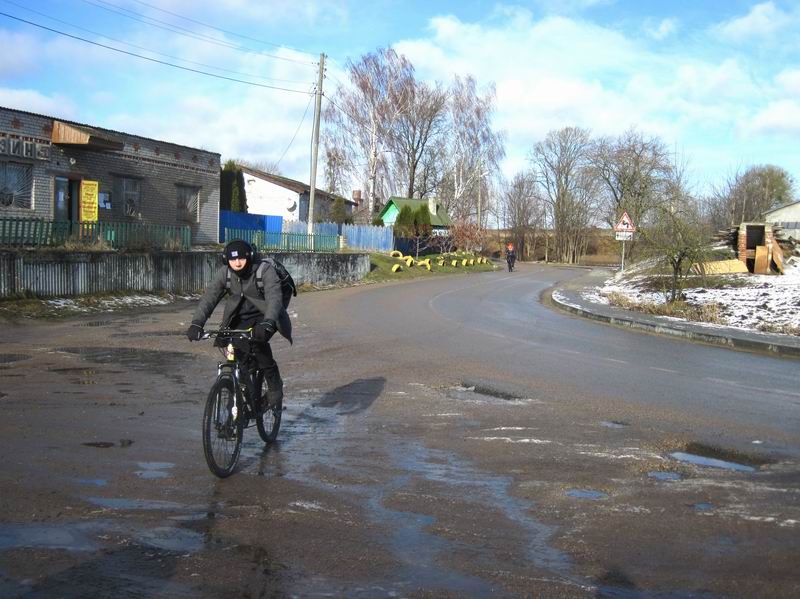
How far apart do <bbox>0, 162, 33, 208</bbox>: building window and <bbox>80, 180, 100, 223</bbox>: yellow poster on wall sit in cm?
174

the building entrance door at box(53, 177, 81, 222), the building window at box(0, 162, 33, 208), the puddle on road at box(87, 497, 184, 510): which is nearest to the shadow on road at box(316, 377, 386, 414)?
the puddle on road at box(87, 497, 184, 510)

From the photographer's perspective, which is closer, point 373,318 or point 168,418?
point 168,418

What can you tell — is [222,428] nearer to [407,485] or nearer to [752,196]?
[407,485]

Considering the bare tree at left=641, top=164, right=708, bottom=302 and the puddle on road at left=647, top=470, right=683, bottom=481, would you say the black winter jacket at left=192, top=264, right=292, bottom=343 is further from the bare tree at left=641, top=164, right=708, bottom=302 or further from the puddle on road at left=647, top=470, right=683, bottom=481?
the bare tree at left=641, top=164, right=708, bottom=302

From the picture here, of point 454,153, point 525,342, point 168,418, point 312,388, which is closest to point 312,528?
point 168,418

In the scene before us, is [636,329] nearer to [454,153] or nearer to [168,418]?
[168,418]

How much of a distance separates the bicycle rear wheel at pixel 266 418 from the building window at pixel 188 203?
2896 centimetres

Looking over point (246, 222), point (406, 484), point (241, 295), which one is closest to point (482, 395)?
point (406, 484)

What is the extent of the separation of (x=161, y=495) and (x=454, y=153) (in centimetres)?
6141

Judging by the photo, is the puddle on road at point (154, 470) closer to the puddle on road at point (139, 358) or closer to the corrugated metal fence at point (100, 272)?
the puddle on road at point (139, 358)

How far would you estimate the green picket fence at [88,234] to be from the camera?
57.3 ft

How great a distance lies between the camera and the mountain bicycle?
17.5 ft

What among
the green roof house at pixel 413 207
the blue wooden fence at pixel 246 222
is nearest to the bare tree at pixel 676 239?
the blue wooden fence at pixel 246 222

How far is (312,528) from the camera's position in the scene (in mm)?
4441
